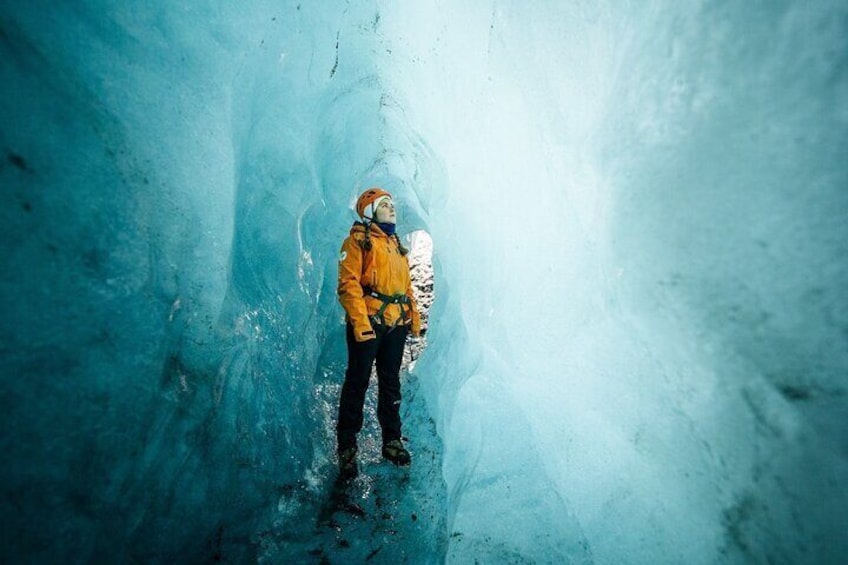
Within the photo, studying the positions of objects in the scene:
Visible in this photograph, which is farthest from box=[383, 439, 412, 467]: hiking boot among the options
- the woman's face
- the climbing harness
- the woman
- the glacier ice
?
the woman's face

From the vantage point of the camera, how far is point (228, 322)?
3.06m

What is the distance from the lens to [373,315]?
3.12 meters

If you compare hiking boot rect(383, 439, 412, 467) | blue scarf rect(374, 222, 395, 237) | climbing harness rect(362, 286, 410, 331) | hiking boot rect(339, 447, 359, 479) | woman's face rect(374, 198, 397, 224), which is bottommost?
hiking boot rect(339, 447, 359, 479)

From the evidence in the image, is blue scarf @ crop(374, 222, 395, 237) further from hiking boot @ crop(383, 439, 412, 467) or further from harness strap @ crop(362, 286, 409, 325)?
hiking boot @ crop(383, 439, 412, 467)

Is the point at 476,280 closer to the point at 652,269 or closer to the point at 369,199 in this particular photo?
the point at 369,199

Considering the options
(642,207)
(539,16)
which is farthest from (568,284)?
(539,16)

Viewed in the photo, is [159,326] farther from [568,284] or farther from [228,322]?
[568,284]

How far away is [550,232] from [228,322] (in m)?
2.60

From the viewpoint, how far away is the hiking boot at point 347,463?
3.07 meters

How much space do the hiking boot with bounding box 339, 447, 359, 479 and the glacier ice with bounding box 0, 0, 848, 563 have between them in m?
0.22

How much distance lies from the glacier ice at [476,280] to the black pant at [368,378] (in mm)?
517

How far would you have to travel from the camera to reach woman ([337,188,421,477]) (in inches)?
119

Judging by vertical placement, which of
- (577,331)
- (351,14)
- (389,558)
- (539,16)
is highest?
(351,14)

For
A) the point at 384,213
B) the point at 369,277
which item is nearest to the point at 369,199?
the point at 384,213
